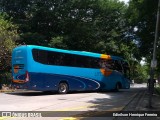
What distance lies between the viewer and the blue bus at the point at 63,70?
23.8 metres

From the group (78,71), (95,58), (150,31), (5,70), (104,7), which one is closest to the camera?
(78,71)

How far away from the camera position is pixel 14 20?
42.4 m

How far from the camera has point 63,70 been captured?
86.4 feet

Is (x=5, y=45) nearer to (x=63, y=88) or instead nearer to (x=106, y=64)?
(x=63, y=88)

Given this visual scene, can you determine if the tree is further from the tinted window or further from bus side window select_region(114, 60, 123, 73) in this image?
bus side window select_region(114, 60, 123, 73)

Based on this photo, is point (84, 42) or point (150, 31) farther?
point (84, 42)

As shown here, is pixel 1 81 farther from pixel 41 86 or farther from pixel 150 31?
pixel 150 31

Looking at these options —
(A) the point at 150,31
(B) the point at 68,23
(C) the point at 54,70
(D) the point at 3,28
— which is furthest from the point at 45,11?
(C) the point at 54,70

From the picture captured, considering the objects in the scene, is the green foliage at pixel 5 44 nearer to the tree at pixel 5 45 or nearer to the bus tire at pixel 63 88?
the tree at pixel 5 45

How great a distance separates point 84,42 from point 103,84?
12918 mm

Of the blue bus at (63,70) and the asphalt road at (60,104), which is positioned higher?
the blue bus at (63,70)

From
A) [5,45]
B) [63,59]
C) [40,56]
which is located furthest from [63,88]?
[5,45]

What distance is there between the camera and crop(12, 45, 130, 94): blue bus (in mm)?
23781

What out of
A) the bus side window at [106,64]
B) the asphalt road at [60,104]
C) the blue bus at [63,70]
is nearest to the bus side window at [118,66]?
the blue bus at [63,70]
